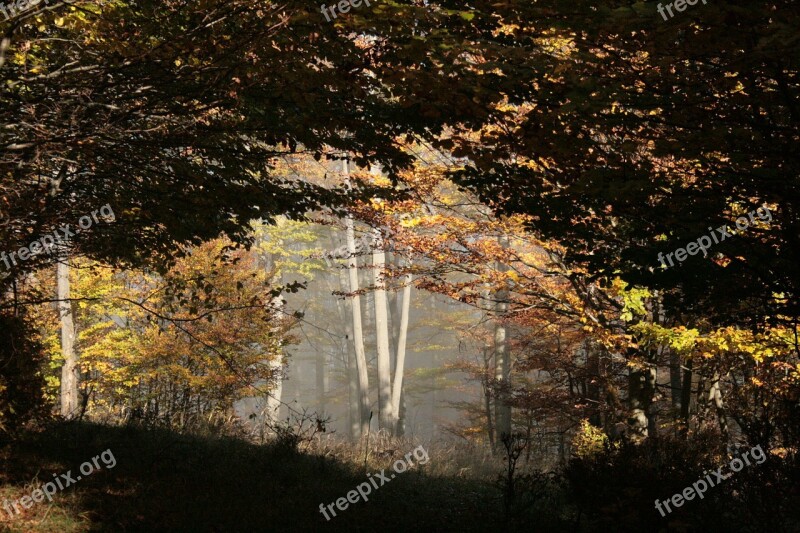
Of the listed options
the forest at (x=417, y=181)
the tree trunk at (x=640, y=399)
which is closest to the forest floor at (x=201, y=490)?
the forest at (x=417, y=181)

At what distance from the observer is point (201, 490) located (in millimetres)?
7406

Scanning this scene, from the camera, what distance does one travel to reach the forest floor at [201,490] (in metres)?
6.32

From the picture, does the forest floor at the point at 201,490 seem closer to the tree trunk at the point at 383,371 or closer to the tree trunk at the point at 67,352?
the tree trunk at the point at 67,352

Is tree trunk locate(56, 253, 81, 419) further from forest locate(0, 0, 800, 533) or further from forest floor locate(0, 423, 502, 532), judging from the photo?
forest floor locate(0, 423, 502, 532)

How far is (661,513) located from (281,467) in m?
5.49

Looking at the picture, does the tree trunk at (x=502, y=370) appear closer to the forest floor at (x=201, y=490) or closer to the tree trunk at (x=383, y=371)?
the tree trunk at (x=383, y=371)

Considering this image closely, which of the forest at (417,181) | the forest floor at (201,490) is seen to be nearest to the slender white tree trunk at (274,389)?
the forest floor at (201,490)

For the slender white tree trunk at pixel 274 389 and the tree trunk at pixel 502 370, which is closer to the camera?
the slender white tree trunk at pixel 274 389

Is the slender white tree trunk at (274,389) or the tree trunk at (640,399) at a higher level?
the slender white tree trunk at (274,389)

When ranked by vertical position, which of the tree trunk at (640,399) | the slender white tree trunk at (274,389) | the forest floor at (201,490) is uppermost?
the slender white tree trunk at (274,389)

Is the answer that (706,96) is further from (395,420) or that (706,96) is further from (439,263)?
(395,420)

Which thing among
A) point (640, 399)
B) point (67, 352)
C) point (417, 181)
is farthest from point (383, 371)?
point (417, 181)

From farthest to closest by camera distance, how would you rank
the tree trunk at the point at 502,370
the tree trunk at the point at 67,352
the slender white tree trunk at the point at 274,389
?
1. the tree trunk at the point at 502,370
2. the slender white tree trunk at the point at 274,389
3. the tree trunk at the point at 67,352

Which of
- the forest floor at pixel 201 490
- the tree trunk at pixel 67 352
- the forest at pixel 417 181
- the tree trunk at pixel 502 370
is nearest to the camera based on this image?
the forest at pixel 417 181
